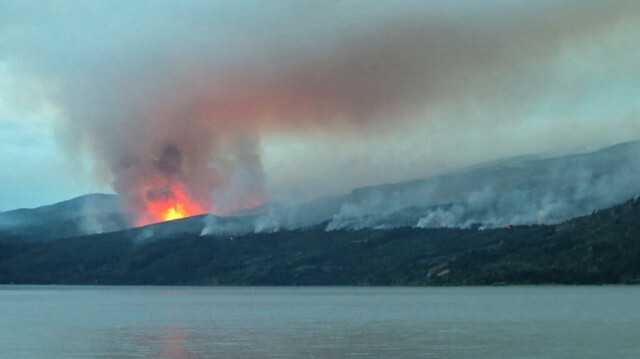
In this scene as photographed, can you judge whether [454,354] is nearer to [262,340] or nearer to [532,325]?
[262,340]

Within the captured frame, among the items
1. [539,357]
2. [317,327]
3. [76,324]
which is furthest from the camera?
[76,324]

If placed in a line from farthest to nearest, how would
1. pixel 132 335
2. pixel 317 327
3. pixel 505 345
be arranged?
pixel 317 327 → pixel 132 335 → pixel 505 345

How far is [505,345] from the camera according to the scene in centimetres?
10281

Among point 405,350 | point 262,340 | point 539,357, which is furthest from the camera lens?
point 262,340

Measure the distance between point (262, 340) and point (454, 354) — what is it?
30.4 m

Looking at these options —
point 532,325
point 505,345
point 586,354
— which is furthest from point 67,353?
point 532,325

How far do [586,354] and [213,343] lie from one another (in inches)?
1756

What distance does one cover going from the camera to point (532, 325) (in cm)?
14350

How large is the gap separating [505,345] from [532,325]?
43.0 metres

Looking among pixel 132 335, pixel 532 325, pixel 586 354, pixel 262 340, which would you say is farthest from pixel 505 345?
pixel 132 335

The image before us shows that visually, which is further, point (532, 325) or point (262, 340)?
point (532, 325)

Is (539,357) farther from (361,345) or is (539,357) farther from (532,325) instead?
(532,325)

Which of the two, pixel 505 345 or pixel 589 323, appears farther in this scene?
pixel 589 323

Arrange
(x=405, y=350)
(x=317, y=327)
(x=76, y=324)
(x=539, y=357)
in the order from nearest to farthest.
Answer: (x=539, y=357) → (x=405, y=350) → (x=317, y=327) → (x=76, y=324)
